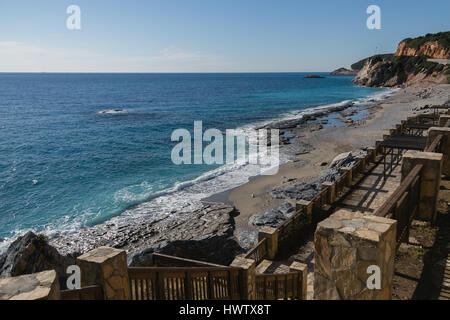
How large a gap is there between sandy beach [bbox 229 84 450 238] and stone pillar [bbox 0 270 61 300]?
1428 centimetres

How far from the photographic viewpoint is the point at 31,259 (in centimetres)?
1103

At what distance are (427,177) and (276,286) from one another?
407cm

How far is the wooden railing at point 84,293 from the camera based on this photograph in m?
3.73

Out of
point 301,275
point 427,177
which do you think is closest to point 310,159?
point 301,275

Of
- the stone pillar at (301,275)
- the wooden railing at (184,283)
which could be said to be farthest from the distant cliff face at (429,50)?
the wooden railing at (184,283)

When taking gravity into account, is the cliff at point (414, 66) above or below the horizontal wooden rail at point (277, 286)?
above

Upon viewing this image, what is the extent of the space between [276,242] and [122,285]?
24.2 feet

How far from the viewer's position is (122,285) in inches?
181

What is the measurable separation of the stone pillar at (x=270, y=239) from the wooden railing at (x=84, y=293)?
24.0 feet

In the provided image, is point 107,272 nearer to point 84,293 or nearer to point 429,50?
point 84,293

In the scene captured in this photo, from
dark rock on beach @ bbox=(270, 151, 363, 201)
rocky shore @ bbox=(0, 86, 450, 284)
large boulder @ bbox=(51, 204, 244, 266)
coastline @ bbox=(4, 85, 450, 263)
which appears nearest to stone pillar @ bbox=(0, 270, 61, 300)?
rocky shore @ bbox=(0, 86, 450, 284)

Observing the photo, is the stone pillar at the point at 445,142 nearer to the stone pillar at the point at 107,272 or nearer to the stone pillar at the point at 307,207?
the stone pillar at the point at 307,207

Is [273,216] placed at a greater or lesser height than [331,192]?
lesser
